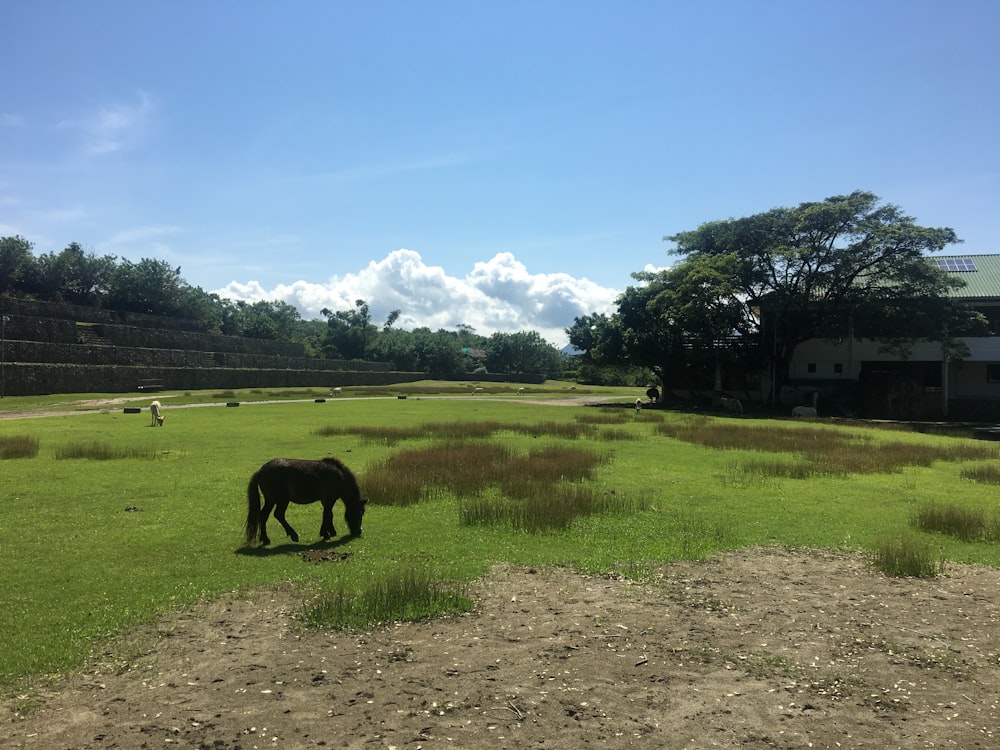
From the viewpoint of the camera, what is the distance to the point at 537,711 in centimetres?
504

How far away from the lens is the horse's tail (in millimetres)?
9359

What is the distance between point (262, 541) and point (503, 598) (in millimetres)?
4173

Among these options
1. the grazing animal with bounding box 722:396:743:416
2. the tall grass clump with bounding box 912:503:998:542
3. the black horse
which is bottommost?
the grazing animal with bounding box 722:396:743:416

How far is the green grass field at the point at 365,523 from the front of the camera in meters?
7.55

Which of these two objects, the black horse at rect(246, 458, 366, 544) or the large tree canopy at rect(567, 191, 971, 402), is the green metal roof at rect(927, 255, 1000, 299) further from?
the black horse at rect(246, 458, 366, 544)

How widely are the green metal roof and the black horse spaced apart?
5305 centimetres

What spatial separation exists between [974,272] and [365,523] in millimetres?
61729

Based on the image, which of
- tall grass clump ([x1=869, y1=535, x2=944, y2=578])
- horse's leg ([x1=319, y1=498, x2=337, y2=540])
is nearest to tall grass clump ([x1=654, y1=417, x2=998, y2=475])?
tall grass clump ([x1=869, y1=535, x2=944, y2=578])

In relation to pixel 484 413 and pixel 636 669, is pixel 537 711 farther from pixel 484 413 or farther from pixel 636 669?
pixel 484 413

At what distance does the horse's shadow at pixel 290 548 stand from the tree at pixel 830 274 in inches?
1717

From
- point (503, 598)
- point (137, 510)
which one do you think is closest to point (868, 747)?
point (503, 598)

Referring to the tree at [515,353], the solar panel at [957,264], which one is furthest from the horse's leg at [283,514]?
the tree at [515,353]

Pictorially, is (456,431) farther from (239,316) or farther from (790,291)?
(239,316)

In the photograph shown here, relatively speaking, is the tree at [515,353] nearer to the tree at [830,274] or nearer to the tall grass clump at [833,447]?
the tree at [830,274]
